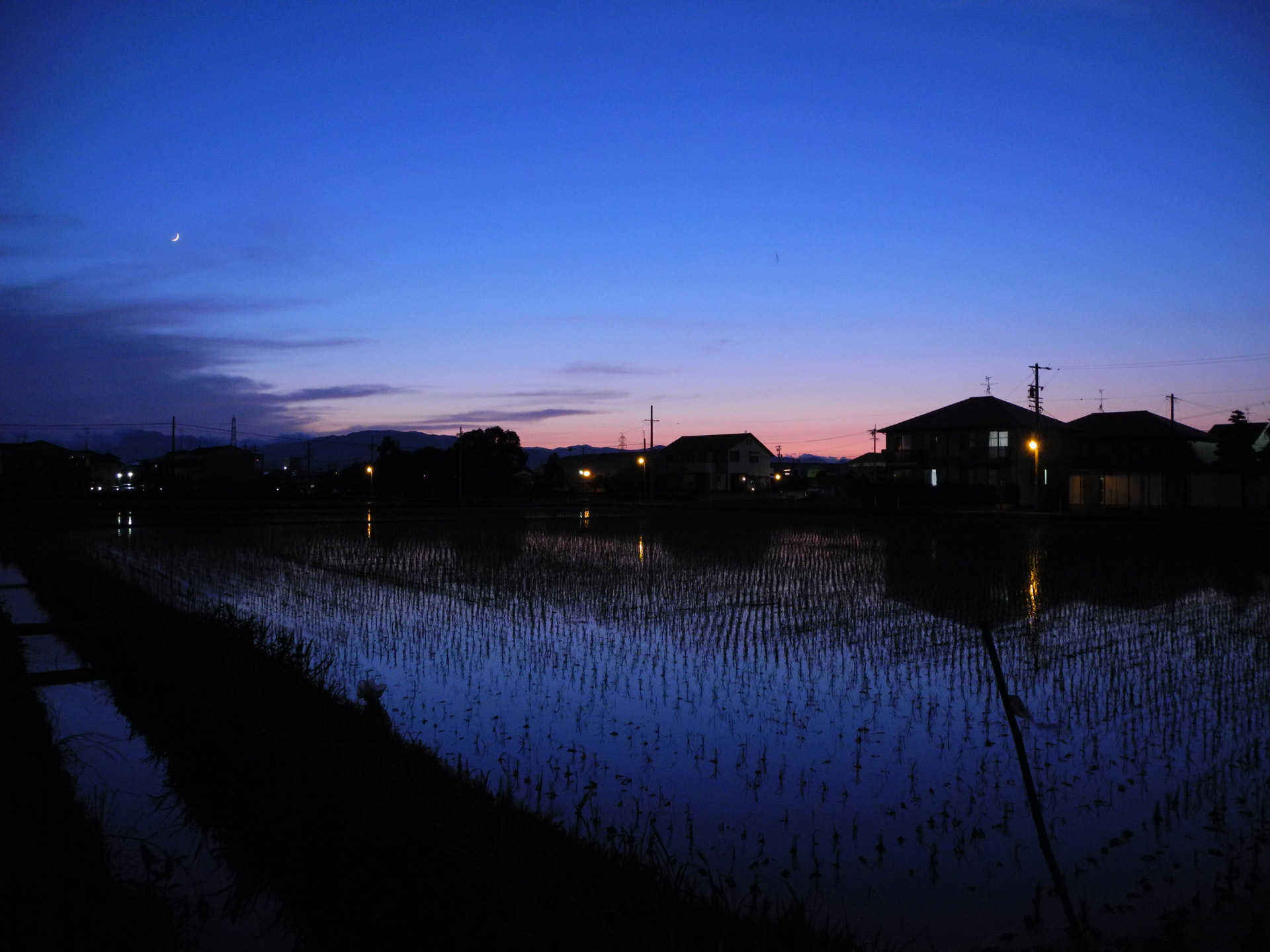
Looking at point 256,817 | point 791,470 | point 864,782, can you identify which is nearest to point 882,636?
point 864,782

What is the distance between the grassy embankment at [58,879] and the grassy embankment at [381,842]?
0.63m

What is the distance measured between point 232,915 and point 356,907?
71cm

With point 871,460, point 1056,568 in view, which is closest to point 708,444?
point 871,460

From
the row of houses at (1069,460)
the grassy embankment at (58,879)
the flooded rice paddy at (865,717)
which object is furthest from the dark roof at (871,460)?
the grassy embankment at (58,879)

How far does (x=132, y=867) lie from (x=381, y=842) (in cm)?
156

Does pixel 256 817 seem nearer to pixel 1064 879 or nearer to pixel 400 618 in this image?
pixel 1064 879

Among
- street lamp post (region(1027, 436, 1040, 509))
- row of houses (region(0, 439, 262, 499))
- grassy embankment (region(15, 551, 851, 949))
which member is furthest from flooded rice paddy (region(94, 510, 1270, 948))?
row of houses (region(0, 439, 262, 499))

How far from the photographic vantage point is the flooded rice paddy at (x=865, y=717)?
4.29 metres

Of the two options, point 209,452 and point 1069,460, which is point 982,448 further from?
point 209,452

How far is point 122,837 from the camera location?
15.9 ft

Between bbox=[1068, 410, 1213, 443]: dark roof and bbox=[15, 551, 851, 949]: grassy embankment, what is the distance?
49900mm

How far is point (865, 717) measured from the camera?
7.02 meters

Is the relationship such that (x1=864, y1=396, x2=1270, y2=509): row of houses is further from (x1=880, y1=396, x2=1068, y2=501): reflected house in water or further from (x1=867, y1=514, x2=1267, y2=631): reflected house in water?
(x1=867, y1=514, x2=1267, y2=631): reflected house in water

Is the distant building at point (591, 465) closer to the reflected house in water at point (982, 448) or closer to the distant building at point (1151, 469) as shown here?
the reflected house in water at point (982, 448)
